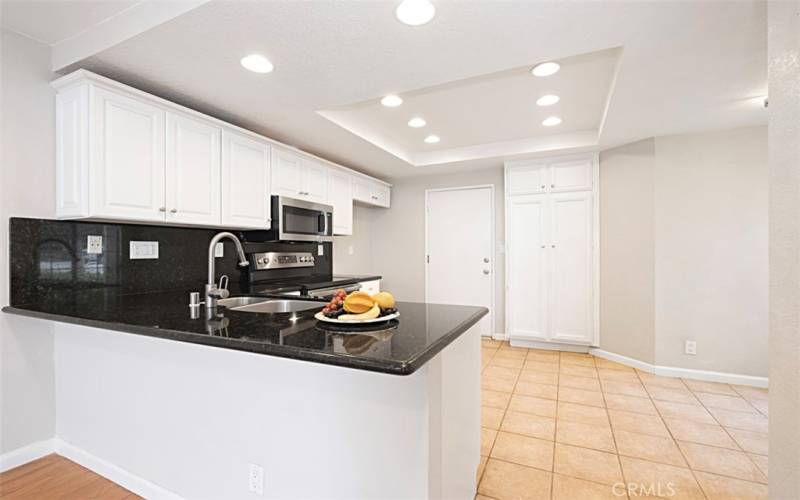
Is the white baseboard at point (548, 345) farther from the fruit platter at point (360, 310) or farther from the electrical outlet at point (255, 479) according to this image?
the electrical outlet at point (255, 479)

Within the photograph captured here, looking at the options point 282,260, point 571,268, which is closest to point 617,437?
point 571,268

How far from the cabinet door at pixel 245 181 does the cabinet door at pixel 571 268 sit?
123 inches

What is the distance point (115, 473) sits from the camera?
172 cm

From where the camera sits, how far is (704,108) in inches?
104

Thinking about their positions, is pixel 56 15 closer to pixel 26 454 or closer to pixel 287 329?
pixel 287 329

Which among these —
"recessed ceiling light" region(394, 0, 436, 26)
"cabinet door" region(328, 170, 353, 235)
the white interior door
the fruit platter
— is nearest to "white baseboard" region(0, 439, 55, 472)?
the fruit platter

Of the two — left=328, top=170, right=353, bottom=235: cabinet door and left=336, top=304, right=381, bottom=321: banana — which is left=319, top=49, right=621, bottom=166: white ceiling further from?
left=336, top=304, right=381, bottom=321: banana

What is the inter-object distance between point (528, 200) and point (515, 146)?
673mm

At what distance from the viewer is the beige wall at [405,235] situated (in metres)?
4.97

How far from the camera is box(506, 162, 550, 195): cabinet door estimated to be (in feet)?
13.3

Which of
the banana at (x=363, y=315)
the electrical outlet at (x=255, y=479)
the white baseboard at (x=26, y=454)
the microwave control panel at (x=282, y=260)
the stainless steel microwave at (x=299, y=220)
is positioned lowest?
the white baseboard at (x=26, y=454)

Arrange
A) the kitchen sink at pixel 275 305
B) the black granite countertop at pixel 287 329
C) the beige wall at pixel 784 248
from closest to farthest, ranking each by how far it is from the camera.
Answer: the black granite countertop at pixel 287 329 → the beige wall at pixel 784 248 → the kitchen sink at pixel 275 305

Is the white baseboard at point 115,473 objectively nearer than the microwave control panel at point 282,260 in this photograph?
Result: Yes

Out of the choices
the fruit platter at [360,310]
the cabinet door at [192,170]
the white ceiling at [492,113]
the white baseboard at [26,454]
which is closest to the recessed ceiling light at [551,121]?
the white ceiling at [492,113]
